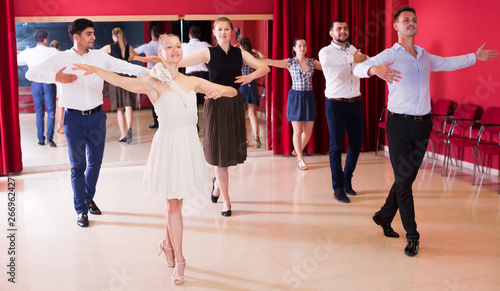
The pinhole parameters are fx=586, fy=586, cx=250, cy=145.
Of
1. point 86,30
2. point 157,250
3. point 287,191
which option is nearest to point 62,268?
point 157,250

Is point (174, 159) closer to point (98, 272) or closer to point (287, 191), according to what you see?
point (98, 272)

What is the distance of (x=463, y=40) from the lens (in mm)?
7523

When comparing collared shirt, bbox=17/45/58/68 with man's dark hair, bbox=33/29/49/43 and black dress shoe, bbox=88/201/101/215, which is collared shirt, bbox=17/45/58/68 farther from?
black dress shoe, bbox=88/201/101/215

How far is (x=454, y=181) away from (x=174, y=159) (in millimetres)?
4201

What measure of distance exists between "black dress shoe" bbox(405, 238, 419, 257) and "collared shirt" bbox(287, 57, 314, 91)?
11.6 feet

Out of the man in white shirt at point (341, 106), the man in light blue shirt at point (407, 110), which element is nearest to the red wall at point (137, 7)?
the man in white shirt at point (341, 106)

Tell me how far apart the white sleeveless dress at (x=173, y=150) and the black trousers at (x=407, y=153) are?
1.57 meters

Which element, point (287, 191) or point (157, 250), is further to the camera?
point (287, 191)

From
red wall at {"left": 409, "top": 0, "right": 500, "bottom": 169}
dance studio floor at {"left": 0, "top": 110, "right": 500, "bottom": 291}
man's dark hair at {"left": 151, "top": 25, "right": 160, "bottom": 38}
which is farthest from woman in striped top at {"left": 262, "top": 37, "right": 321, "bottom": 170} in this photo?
man's dark hair at {"left": 151, "top": 25, "right": 160, "bottom": 38}

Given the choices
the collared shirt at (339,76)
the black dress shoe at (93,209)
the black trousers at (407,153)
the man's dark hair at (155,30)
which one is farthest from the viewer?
the man's dark hair at (155,30)

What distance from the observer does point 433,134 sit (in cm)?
749

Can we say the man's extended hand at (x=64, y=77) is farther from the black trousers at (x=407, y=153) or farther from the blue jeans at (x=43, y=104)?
the blue jeans at (x=43, y=104)

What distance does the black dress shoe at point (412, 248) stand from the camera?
4.38m

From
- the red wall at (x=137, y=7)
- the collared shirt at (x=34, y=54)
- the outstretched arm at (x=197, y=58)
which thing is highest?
the red wall at (x=137, y=7)
